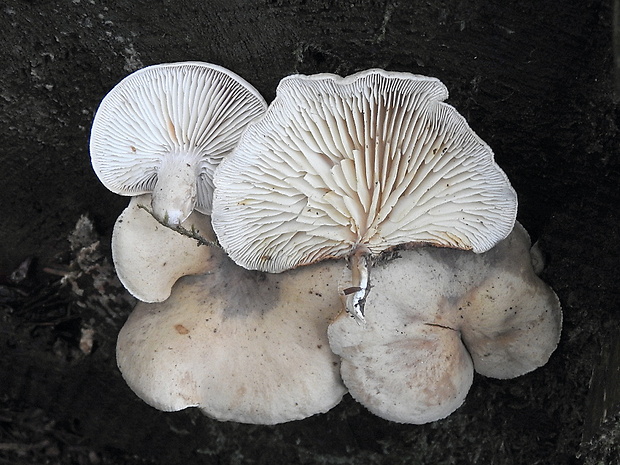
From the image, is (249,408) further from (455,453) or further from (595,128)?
(595,128)

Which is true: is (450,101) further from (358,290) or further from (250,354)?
(250,354)

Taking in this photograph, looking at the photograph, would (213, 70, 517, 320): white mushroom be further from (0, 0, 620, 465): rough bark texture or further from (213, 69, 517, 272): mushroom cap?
(0, 0, 620, 465): rough bark texture

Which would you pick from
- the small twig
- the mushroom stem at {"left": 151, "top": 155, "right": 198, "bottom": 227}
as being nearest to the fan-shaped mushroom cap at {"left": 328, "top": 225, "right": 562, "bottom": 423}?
the small twig

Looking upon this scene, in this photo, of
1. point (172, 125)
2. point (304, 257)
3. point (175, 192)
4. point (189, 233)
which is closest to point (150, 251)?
→ point (189, 233)

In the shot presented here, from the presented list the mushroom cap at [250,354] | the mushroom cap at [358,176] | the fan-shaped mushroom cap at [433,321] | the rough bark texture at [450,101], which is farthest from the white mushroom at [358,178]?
the rough bark texture at [450,101]

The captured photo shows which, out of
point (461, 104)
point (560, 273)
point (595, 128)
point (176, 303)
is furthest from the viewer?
point (176, 303)

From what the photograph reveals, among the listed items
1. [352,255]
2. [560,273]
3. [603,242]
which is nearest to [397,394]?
[352,255]

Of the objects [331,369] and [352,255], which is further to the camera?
[331,369]
